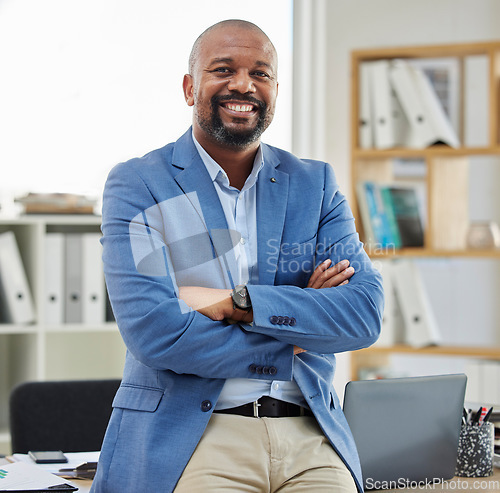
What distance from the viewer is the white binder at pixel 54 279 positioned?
10.8ft

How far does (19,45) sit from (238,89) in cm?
253

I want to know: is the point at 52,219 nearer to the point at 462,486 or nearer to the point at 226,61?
the point at 226,61

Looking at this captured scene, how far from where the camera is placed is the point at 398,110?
369 centimetres

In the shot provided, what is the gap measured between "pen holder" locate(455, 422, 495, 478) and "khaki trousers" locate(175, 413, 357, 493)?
358 mm

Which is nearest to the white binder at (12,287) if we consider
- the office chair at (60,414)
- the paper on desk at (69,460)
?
the office chair at (60,414)

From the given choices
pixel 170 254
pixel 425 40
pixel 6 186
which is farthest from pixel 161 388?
pixel 425 40

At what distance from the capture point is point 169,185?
1.73 m

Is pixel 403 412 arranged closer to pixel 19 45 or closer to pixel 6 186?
pixel 6 186

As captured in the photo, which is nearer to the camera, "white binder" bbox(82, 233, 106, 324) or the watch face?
the watch face

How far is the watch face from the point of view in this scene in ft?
5.26

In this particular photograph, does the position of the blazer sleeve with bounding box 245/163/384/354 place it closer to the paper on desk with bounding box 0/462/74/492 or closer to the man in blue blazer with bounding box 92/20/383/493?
the man in blue blazer with bounding box 92/20/383/493

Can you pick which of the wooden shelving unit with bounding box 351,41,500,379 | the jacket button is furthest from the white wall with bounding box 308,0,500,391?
the jacket button

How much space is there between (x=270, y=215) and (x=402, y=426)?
571 mm

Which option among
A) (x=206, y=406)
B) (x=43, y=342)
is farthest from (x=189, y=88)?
(x=43, y=342)
